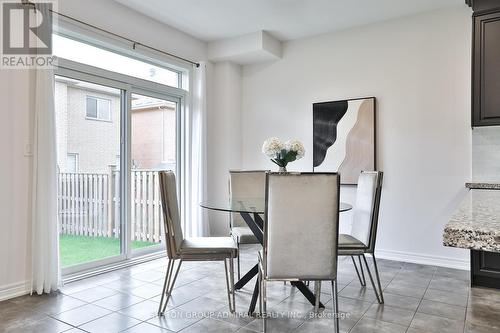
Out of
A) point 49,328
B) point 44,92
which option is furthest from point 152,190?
point 49,328

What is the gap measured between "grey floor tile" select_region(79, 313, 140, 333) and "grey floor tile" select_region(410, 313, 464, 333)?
1875mm

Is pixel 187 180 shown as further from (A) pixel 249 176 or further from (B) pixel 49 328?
(B) pixel 49 328

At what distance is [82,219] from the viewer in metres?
3.48

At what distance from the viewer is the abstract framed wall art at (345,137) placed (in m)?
4.09

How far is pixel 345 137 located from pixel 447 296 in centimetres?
207

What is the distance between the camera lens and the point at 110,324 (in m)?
2.28

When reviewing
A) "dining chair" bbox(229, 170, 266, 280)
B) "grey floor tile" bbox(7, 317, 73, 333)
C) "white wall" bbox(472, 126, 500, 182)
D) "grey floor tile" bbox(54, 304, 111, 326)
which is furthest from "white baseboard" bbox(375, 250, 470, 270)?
"grey floor tile" bbox(7, 317, 73, 333)

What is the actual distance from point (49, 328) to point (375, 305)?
228cm

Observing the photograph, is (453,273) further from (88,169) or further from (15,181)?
(15,181)

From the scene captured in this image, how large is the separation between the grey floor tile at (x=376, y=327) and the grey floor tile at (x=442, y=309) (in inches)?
15.3

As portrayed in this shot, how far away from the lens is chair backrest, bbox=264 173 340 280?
2.00m

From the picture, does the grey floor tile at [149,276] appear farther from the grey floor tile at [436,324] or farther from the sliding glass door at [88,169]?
the grey floor tile at [436,324]

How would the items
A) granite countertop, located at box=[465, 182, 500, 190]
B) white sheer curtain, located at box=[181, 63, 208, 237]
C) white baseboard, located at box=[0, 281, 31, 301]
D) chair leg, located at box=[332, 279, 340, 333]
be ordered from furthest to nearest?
white sheer curtain, located at box=[181, 63, 208, 237], granite countertop, located at box=[465, 182, 500, 190], white baseboard, located at box=[0, 281, 31, 301], chair leg, located at box=[332, 279, 340, 333]

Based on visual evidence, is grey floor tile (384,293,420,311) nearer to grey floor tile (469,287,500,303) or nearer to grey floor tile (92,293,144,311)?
grey floor tile (469,287,500,303)
